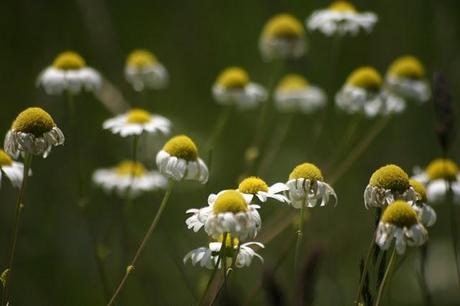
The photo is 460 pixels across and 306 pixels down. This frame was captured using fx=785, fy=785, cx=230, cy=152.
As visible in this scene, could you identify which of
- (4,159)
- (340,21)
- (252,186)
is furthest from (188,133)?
(252,186)

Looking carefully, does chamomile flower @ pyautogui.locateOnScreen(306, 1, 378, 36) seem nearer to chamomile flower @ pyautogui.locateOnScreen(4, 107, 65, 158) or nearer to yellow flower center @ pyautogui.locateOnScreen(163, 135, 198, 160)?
yellow flower center @ pyautogui.locateOnScreen(163, 135, 198, 160)

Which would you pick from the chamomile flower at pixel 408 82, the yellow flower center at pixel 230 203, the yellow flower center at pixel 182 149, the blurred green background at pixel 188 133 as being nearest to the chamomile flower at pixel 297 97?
the blurred green background at pixel 188 133

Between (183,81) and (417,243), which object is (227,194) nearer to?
(417,243)

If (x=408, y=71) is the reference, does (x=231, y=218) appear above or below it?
below

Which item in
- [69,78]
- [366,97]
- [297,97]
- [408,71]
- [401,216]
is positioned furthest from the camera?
[297,97]

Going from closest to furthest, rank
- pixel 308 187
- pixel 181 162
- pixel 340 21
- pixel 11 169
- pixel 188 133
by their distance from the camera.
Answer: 1. pixel 308 187
2. pixel 181 162
3. pixel 11 169
4. pixel 340 21
5. pixel 188 133

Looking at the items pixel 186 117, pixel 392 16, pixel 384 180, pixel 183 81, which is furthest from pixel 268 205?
pixel 384 180

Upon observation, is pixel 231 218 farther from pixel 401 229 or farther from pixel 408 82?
pixel 408 82
